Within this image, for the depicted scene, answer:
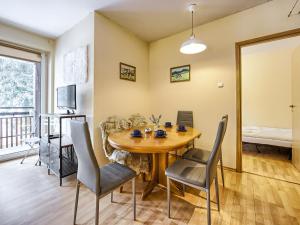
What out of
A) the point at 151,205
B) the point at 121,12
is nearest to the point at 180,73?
the point at 121,12

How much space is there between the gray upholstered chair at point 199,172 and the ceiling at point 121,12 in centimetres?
211

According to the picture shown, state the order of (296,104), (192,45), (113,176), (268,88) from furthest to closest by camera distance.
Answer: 1. (268,88)
2. (296,104)
3. (192,45)
4. (113,176)

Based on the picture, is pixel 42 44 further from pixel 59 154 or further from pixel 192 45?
pixel 192 45

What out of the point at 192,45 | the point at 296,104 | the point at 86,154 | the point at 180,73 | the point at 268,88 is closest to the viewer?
the point at 86,154

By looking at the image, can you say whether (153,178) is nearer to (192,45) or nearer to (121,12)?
(192,45)

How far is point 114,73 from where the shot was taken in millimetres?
2830

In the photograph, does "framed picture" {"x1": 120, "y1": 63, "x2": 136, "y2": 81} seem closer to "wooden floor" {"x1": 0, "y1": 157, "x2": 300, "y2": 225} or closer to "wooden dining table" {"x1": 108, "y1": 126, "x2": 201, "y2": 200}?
"wooden dining table" {"x1": 108, "y1": 126, "x2": 201, "y2": 200}

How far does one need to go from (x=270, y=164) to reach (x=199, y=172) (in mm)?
2252

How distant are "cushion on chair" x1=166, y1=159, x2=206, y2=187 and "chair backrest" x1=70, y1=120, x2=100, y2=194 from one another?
2.33ft

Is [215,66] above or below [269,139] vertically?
above

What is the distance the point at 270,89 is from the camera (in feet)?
13.8

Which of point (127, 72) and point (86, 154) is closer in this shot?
point (86, 154)

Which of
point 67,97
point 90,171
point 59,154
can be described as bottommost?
point 59,154

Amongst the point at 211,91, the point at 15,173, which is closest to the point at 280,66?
the point at 211,91
